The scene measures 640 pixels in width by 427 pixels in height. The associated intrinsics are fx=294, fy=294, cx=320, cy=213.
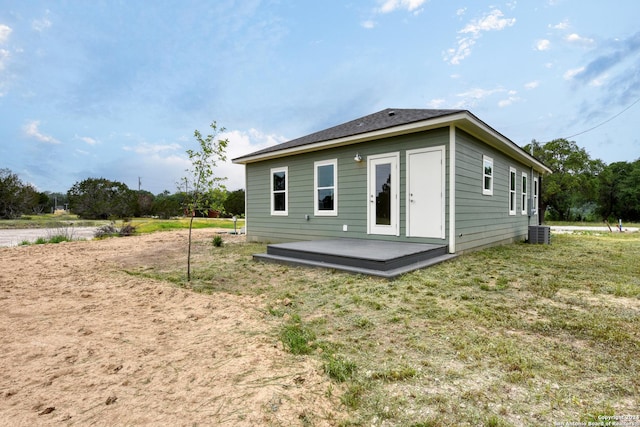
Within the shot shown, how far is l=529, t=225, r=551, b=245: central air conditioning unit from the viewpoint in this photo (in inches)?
350

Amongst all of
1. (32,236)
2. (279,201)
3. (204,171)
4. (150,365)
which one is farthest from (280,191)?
(32,236)

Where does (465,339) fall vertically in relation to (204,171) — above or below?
below

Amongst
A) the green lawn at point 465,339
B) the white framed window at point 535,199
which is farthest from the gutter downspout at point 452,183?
the white framed window at point 535,199

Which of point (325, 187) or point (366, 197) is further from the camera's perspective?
point (325, 187)

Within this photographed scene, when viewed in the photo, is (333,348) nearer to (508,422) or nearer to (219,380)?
(219,380)

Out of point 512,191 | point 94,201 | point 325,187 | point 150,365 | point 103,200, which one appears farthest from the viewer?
point 103,200

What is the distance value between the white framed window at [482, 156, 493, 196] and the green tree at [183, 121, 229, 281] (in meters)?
6.16

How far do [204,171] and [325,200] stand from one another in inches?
152

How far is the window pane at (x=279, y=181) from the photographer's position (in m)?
9.04

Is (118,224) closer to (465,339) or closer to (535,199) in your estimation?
(465,339)

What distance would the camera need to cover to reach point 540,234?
899cm

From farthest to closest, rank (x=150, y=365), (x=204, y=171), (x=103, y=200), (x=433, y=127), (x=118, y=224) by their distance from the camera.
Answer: (x=103, y=200), (x=118, y=224), (x=433, y=127), (x=204, y=171), (x=150, y=365)

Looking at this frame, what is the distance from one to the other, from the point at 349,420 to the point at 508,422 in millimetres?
750

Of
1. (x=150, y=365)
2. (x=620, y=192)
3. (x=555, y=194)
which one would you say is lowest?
(x=150, y=365)
